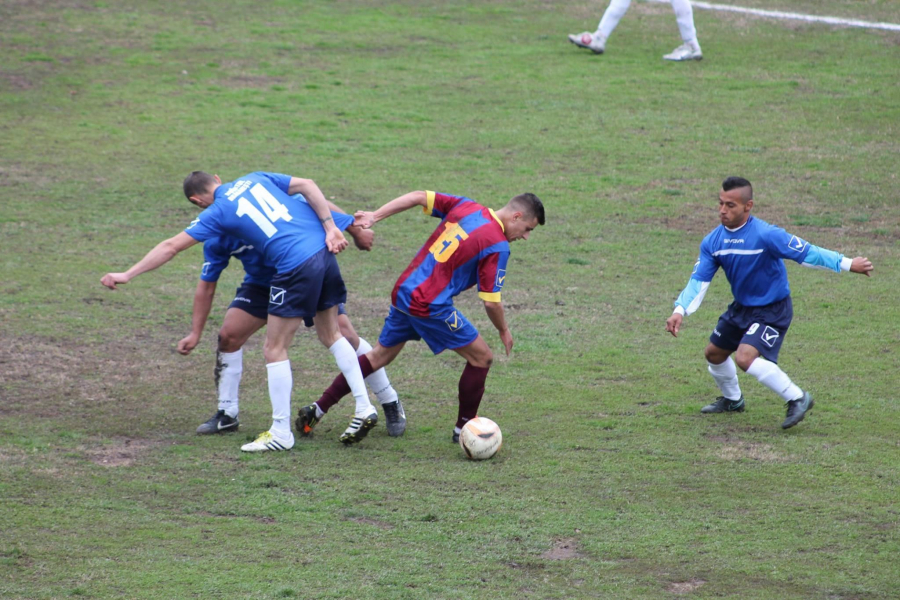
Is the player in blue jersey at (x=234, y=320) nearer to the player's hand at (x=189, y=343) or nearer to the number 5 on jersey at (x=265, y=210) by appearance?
the player's hand at (x=189, y=343)

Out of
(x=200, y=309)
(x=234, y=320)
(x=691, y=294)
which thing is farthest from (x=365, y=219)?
(x=691, y=294)

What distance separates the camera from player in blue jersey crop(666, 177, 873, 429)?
716cm

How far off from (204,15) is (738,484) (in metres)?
20.1

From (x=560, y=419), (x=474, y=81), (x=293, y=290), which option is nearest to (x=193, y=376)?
(x=293, y=290)

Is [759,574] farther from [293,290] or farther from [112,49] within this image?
[112,49]

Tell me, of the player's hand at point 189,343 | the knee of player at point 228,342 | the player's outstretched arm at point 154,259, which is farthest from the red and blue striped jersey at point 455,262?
the player's outstretched arm at point 154,259

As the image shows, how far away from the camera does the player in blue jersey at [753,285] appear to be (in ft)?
23.5

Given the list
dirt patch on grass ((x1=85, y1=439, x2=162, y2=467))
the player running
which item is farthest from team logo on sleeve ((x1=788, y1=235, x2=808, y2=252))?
dirt patch on grass ((x1=85, y1=439, x2=162, y2=467))

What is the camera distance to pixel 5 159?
49.4 feet

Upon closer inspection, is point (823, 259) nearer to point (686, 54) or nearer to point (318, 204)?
point (318, 204)

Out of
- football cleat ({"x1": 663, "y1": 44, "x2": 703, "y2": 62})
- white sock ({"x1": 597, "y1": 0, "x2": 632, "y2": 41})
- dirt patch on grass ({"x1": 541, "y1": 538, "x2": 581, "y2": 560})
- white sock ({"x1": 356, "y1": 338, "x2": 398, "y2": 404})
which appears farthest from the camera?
football cleat ({"x1": 663, "y1": 44, "x2": 703, "y2": 62})

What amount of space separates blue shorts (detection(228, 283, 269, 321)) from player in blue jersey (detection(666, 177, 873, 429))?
2893 millimetres

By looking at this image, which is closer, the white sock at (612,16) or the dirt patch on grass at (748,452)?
the dirt patch on grass at (748,452)

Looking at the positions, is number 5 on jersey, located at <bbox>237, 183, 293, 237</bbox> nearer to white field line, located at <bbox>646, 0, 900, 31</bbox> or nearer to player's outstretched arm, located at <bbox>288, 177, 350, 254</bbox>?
player's outstretched arm, located at <bbox>288, 177, 350, 254</bbox>
